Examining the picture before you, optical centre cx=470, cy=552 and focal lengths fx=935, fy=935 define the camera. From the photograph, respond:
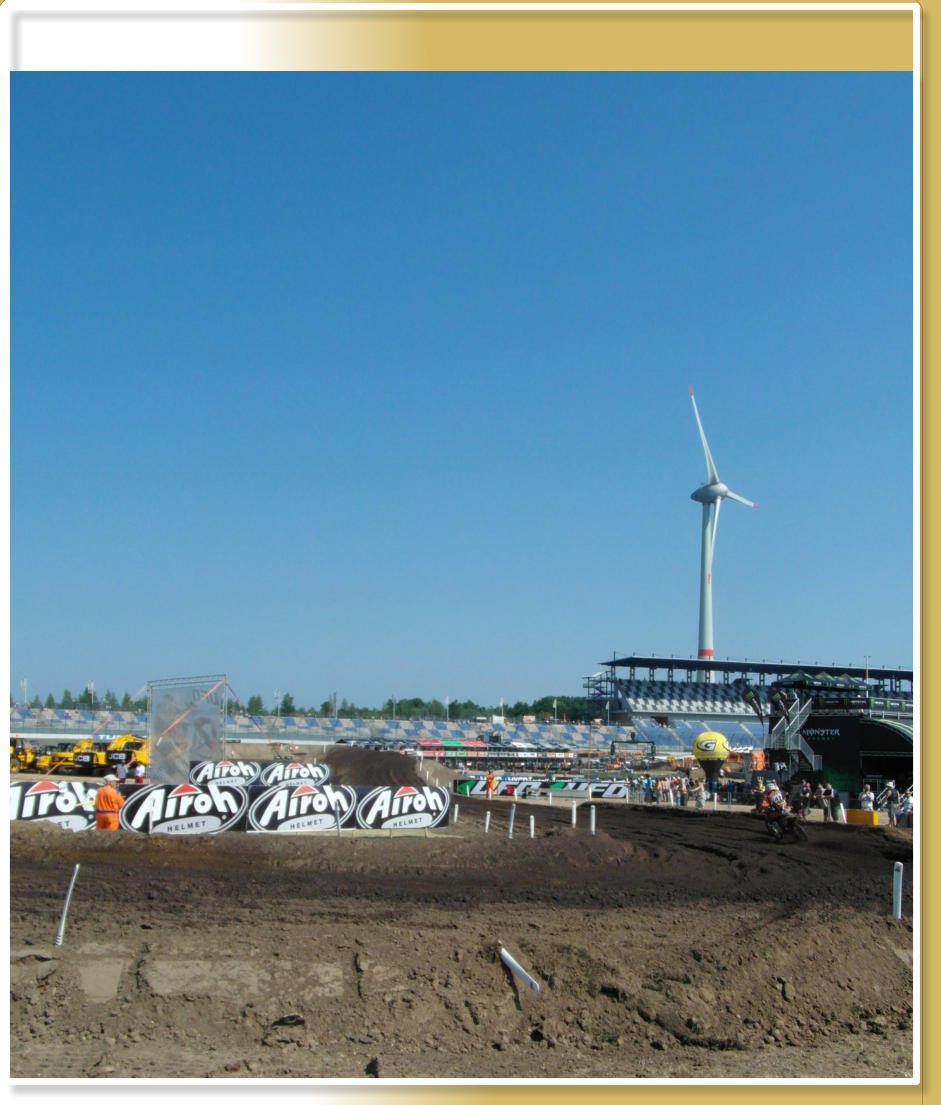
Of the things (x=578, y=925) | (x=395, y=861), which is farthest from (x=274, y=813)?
(x=578, y=925)

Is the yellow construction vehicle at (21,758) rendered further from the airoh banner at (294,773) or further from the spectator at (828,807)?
the spectator at (828,807)

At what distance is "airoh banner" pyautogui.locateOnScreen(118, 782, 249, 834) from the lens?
22734mm

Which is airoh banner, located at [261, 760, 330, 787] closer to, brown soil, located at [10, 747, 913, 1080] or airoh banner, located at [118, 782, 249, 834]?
airoh banner, located at [118, 782, 249, 834]

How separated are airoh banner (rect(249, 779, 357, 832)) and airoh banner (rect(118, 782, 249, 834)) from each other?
46 centimetres

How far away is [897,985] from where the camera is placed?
1392 centimetres

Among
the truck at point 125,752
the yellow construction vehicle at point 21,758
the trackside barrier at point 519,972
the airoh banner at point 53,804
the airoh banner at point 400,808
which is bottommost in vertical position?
the yellow construction vehicle at point 21,758

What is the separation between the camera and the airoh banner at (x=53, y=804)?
2341 centimetres

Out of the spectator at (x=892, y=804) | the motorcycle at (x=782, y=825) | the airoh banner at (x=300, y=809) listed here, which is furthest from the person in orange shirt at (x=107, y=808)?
the spectator at (x=892, y=804)

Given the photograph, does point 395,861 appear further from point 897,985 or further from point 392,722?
point 392,722

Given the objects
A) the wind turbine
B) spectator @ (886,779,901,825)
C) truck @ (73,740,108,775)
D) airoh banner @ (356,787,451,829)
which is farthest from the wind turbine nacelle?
airoh banner @ (356,787,451,829)

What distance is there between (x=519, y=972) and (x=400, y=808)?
14508mm

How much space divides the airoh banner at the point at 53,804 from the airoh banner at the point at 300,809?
4.14 metres

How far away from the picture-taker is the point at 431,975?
12.3 meters

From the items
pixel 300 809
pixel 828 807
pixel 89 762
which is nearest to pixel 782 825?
pixel 828 807
